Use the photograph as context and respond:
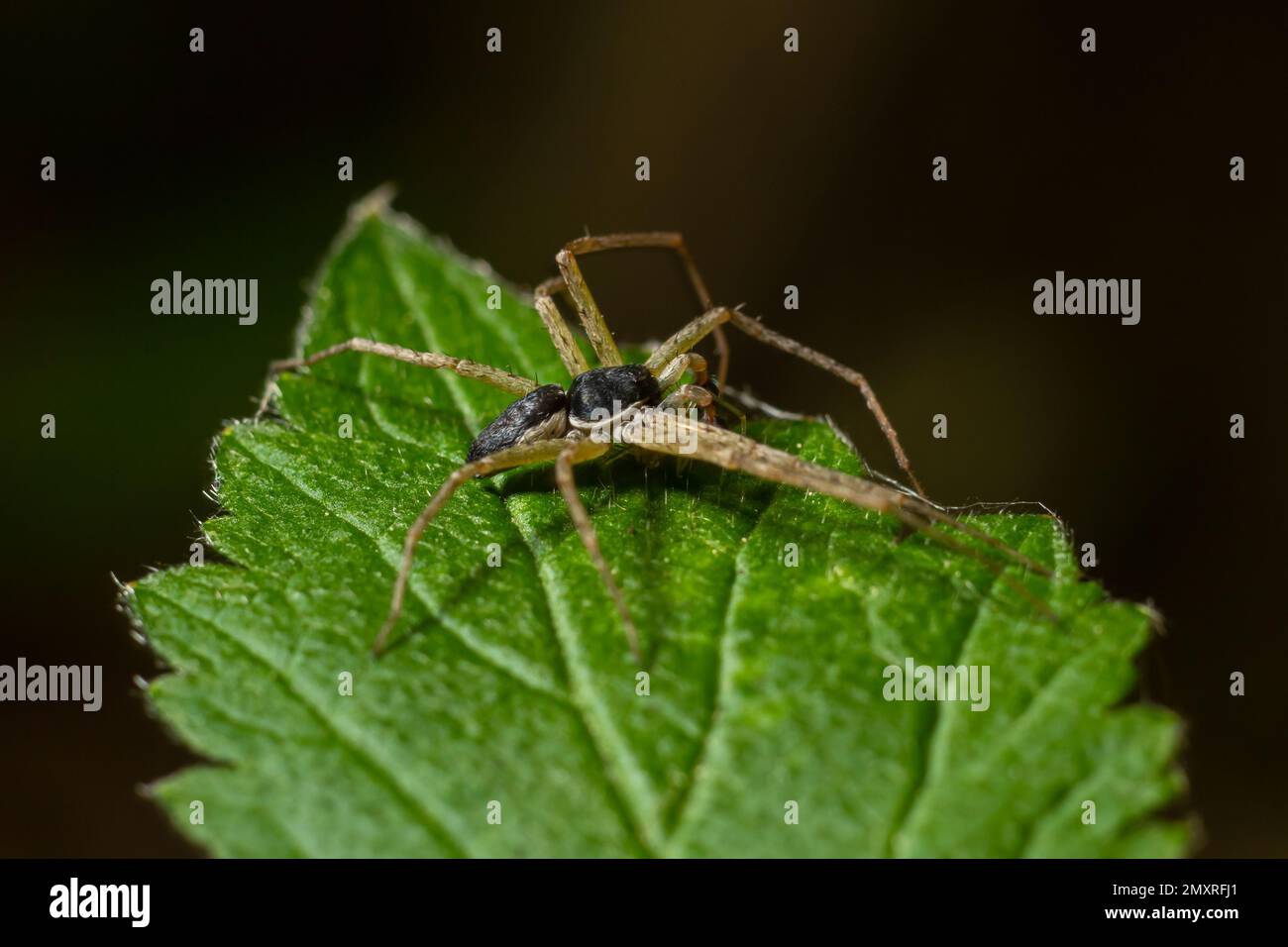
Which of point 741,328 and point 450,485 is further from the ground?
point 741,328

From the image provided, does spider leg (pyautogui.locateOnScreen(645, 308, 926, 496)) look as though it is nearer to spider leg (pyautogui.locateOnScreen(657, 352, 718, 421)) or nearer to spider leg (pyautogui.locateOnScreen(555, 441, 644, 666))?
spider leg (pyautogui.locateOnScreen(657, 352, 718, 421))

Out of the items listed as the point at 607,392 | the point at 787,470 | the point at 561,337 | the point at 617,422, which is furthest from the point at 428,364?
the point at 787,470

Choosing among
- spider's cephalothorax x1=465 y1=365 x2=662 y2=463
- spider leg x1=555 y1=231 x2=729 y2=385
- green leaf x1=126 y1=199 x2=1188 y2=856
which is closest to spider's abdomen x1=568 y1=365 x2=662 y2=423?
spider's cephalothorax x1=465 y1=365 x2=662 y2=463

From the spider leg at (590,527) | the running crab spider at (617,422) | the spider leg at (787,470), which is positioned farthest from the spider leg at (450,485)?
the spider leg at (787,470)

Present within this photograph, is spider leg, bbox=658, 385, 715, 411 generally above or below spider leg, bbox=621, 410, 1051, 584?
above

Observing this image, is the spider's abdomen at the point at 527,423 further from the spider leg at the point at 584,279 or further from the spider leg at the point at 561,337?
the spider leg at the point at 584,279

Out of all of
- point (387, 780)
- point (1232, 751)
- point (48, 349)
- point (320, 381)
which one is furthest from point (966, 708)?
point (48, 349)

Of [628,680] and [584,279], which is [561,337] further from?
[628,680]
